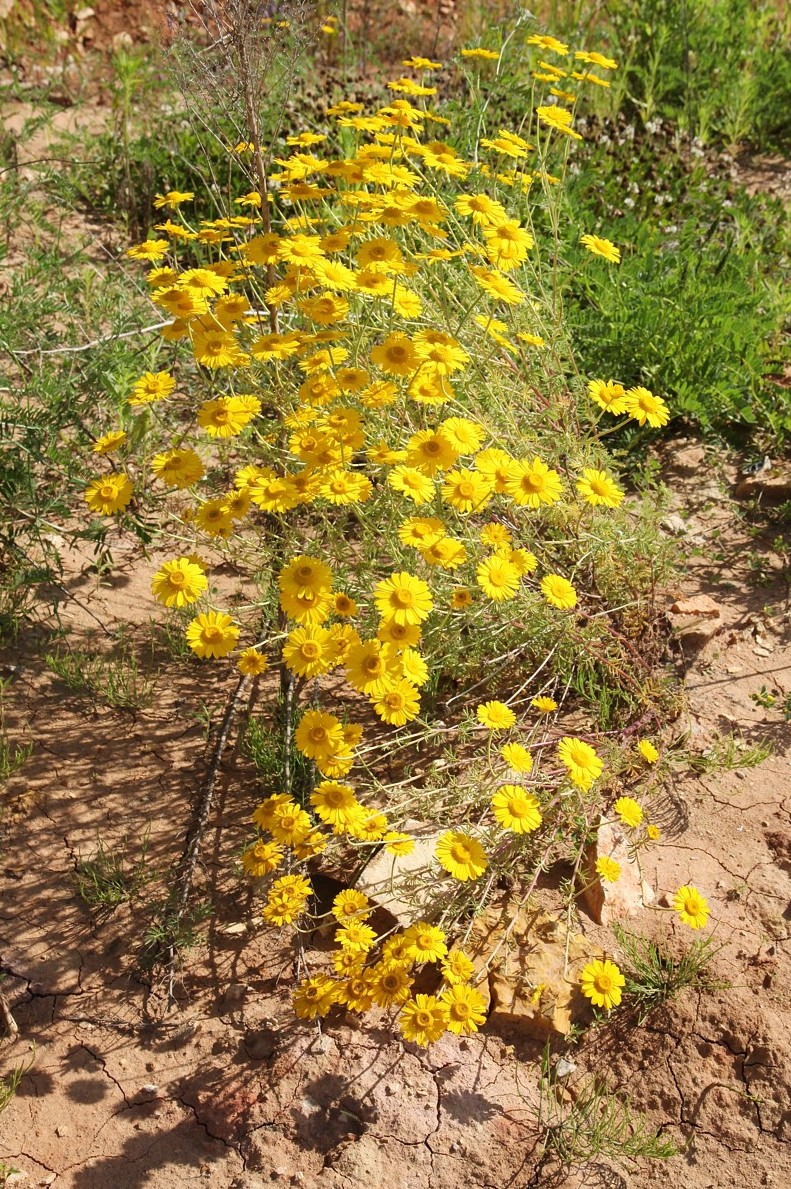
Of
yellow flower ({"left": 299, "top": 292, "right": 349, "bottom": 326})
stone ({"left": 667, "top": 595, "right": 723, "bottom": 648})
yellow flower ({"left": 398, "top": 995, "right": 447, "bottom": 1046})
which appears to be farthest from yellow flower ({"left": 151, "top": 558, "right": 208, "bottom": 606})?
stone ({"left": 667, "top": 595, "right": 723, "bottom": 648})

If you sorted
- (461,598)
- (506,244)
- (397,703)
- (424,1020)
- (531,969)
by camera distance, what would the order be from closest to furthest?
1. (424,1020)
2. (397,703)
3. (531,969)
4. (461,598)
5. (506,244)

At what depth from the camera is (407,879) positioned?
96.9 inches

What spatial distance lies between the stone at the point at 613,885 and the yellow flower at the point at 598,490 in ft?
2.76

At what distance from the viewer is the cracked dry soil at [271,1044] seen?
7.42 ft

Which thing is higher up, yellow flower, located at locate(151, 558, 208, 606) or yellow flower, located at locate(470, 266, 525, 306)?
yellow flower, located at locate(470, 266, 525, 306)

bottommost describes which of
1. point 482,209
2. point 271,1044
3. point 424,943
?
point 271,1044

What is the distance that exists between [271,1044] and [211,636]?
0.99 meters

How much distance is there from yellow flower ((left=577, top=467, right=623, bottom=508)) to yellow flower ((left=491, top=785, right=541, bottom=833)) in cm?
81

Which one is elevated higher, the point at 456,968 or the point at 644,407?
the point at 644,407

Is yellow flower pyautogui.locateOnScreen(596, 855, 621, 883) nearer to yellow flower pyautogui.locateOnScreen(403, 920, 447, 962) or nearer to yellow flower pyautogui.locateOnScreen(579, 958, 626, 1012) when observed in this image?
yellow flower pyautogui.locateOnScreen(579, 958, 626, 1012)

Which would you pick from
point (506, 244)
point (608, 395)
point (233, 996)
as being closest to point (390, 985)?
point (233, 996)

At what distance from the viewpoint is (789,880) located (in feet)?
9.09

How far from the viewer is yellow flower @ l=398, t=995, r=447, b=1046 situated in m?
2.18

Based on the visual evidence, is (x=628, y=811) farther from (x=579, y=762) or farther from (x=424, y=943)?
(x=424, y=943)
